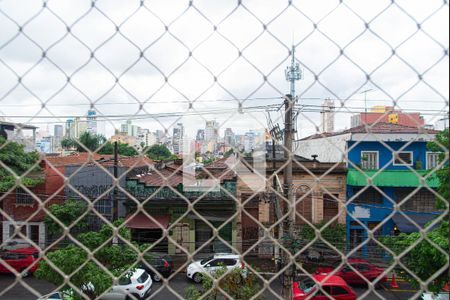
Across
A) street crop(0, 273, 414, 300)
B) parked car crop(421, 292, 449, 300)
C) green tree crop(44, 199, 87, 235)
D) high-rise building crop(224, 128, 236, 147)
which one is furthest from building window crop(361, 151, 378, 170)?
green tree crop(44, 199, 87, 235)

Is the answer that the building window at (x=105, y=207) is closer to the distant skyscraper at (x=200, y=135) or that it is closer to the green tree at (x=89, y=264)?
the green tree at (x=89, y=264)

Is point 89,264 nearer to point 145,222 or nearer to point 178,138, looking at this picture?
point 178,138

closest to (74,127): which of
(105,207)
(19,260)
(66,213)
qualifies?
(19,260)

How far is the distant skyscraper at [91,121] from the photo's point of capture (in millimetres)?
1405

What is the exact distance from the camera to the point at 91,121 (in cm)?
146

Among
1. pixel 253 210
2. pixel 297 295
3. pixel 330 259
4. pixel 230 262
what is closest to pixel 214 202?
pixel 253 210

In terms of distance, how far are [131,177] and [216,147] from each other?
1112cm

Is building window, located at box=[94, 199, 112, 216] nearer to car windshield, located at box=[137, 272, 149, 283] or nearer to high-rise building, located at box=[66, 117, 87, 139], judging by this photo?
car windshield, located at box=[137, 272, 149, 283]

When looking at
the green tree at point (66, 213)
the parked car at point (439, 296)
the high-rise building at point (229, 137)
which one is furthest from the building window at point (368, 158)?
the green tree at point (66, 213)

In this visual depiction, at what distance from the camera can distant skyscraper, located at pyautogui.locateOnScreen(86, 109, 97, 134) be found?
1.41 metres

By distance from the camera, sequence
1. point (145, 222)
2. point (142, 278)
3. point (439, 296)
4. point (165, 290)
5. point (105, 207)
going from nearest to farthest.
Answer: point (439, 296) < point (142, 278) < point (165, 290) < point (145, 222) < point (105, 207)

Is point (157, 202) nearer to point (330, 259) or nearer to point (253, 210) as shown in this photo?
point (253, 210)

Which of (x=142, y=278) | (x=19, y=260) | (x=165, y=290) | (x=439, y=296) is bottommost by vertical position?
(x=165, y=290)

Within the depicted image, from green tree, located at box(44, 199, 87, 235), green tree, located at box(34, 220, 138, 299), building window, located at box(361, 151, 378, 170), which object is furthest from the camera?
green tree, located at box(44, 199, 87, 235)
